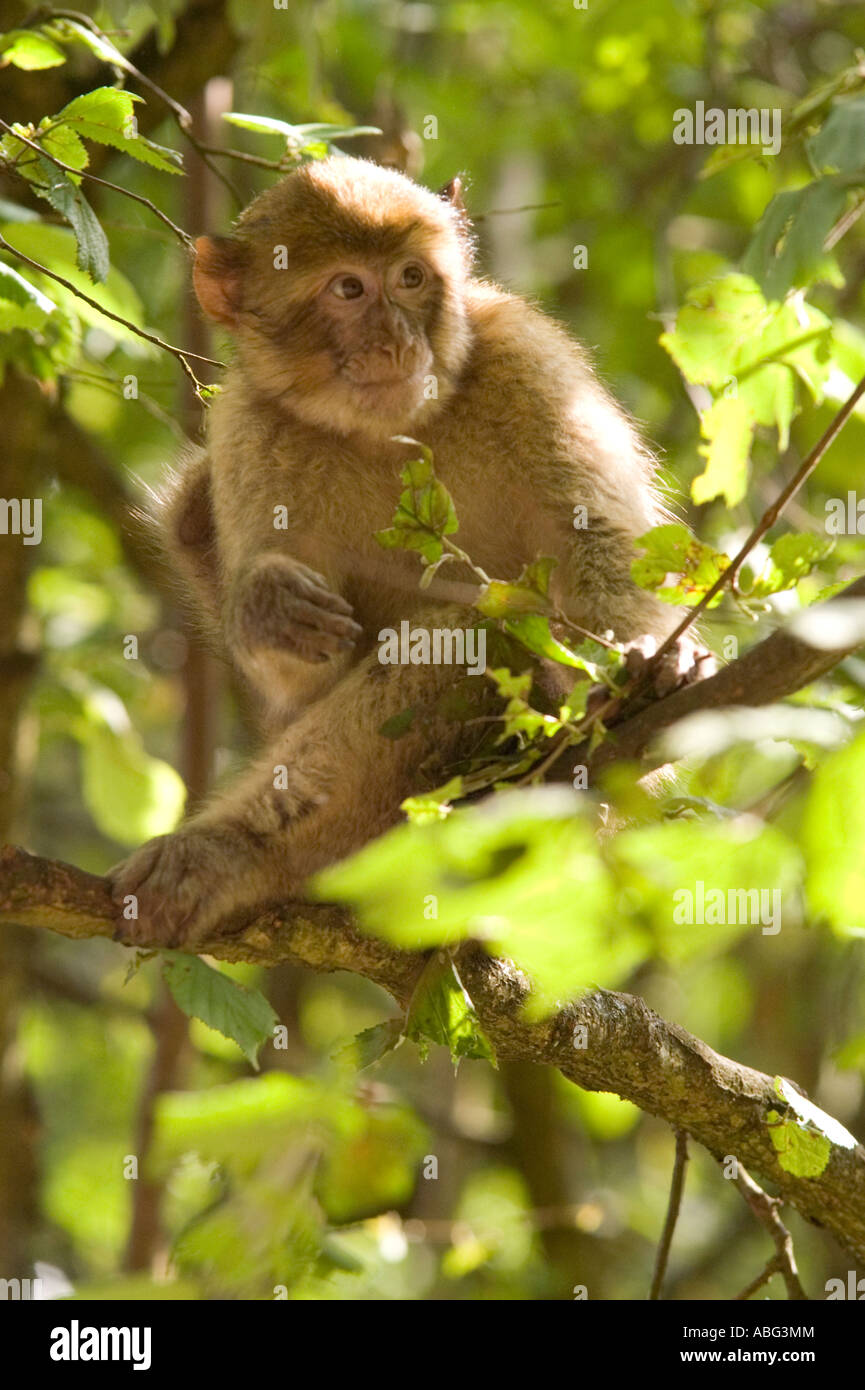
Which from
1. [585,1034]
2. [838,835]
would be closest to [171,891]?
[585,1034]

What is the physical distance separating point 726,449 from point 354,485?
137 centimetres

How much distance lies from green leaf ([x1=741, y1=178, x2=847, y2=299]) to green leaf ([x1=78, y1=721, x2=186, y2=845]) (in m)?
3.89

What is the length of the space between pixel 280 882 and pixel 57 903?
62 cm

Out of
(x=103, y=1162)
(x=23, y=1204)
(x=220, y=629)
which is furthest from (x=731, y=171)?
(x=103, y=1162)

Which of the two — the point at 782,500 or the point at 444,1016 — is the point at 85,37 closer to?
the point at 782,500

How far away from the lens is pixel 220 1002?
372 centimetres

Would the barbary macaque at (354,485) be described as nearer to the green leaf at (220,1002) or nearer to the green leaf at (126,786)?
the green leaf at (220,1002)

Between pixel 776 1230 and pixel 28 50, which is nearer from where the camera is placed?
pixel 28 50

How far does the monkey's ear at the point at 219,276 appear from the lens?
15.3 ft

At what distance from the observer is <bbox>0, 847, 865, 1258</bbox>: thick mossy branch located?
3615 millimetres

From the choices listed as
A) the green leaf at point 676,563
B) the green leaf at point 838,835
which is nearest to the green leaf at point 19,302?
the green leaf at point 676,563

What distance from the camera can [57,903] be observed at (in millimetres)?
3648

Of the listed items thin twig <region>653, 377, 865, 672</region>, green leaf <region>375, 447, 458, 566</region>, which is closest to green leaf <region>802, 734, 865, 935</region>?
thin twig <region>653, 377, 865, 672</region>

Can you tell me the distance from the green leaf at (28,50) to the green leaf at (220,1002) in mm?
2130
